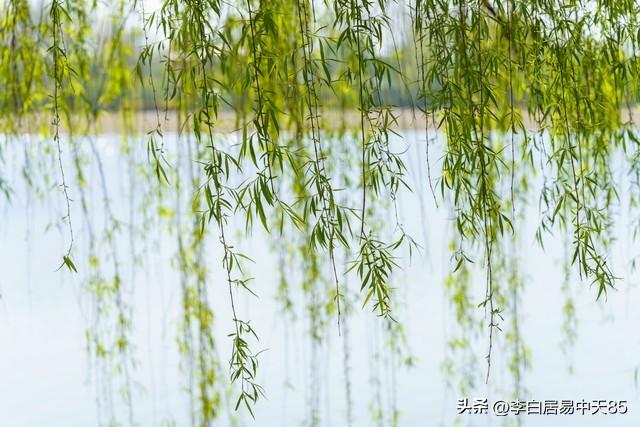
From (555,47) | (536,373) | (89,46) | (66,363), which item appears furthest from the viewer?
(66,363)

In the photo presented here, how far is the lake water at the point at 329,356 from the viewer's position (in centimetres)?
316

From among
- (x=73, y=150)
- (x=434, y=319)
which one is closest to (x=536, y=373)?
(x=434, y=319)

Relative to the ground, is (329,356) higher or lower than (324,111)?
lower

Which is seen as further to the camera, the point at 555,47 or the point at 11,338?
the point at 11,338

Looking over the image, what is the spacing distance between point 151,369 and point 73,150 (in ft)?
4.48

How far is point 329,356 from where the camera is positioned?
3.64m

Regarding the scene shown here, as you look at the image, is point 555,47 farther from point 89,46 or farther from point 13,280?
point 13,280

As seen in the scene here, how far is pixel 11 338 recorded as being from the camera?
4.07 metres

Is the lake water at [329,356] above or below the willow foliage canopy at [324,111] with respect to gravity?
below

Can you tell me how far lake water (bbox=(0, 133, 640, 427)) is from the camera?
3.16m

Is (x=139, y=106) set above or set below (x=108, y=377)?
above

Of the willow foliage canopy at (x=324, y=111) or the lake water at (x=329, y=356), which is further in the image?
the lake water at (x=329, y=356)

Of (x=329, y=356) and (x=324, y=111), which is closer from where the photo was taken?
(x=324, y=111)

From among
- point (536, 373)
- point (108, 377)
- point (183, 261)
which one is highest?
point (183, 261)
